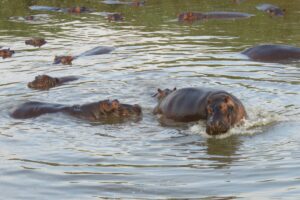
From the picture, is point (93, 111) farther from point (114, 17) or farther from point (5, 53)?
point (114, 17)

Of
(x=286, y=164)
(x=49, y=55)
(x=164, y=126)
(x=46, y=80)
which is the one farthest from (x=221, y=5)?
(x=286, y=164)

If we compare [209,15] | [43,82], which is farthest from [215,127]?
[209,15]

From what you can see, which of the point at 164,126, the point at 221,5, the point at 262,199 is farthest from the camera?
the point at 221,5

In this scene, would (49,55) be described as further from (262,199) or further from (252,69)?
(262,199)

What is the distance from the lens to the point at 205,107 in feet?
30.7

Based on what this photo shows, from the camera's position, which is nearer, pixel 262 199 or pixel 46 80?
pixel 262 199

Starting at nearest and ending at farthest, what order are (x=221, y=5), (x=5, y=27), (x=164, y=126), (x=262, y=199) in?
(x=262, y=199)
(x=164, y=126)
(x=5, y=27)
(x=221, y=5)

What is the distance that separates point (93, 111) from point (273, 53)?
4533 millimetres

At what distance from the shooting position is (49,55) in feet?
48.8

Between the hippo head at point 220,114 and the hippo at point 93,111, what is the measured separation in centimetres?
120

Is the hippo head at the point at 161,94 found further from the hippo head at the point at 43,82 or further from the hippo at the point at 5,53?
the hippo at the point at 5,53

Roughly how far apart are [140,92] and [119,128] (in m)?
1.90

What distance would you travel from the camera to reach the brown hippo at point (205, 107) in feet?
28.9

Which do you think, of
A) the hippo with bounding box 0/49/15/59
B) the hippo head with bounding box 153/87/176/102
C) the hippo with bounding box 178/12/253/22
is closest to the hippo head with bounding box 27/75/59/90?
the hippo head with bounding box 153/87/176/102
